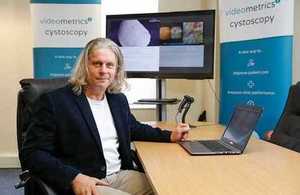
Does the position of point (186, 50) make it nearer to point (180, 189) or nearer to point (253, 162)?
point (253, 162)

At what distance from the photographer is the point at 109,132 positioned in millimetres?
1981

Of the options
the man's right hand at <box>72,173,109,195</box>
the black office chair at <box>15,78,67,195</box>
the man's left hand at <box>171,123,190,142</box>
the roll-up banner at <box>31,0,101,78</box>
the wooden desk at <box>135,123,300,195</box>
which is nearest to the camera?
the wooden desk at <box>135,123,300,195</box>

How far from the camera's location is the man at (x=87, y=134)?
172 cm

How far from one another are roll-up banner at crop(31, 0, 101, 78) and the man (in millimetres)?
1759

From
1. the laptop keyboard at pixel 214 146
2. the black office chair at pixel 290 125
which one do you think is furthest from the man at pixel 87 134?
the black office chair at pixel 290 125

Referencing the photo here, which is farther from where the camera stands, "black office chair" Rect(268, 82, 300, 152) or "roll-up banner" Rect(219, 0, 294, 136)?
"roll-up banner" Rect(219, 0, 294, 136)

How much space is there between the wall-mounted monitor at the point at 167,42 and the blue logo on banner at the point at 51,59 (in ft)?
2.09

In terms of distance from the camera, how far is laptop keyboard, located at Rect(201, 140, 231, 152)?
1882 mm

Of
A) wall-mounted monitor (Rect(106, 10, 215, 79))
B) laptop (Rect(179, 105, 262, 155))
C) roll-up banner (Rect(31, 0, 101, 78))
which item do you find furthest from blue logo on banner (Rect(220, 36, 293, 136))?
roll-up banner (Rect(31, 0, 101, 78))

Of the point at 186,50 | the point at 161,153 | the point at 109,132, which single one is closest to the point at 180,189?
the point at 161,153

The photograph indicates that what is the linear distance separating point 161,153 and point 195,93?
2.89m

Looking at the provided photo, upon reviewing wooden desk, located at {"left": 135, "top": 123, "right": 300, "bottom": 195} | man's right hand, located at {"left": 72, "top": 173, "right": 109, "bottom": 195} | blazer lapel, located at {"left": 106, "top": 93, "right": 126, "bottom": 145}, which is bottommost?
man's right hand, located at {"left": 72, "top": 173, "right": 109, "bottom": 195}

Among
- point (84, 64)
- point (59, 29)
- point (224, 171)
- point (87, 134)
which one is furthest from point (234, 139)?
point (59, 29)

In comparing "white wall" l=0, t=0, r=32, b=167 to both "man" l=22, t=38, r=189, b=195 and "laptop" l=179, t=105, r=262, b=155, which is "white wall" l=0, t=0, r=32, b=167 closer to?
"man" l=22, t=38, r=189, b=195
